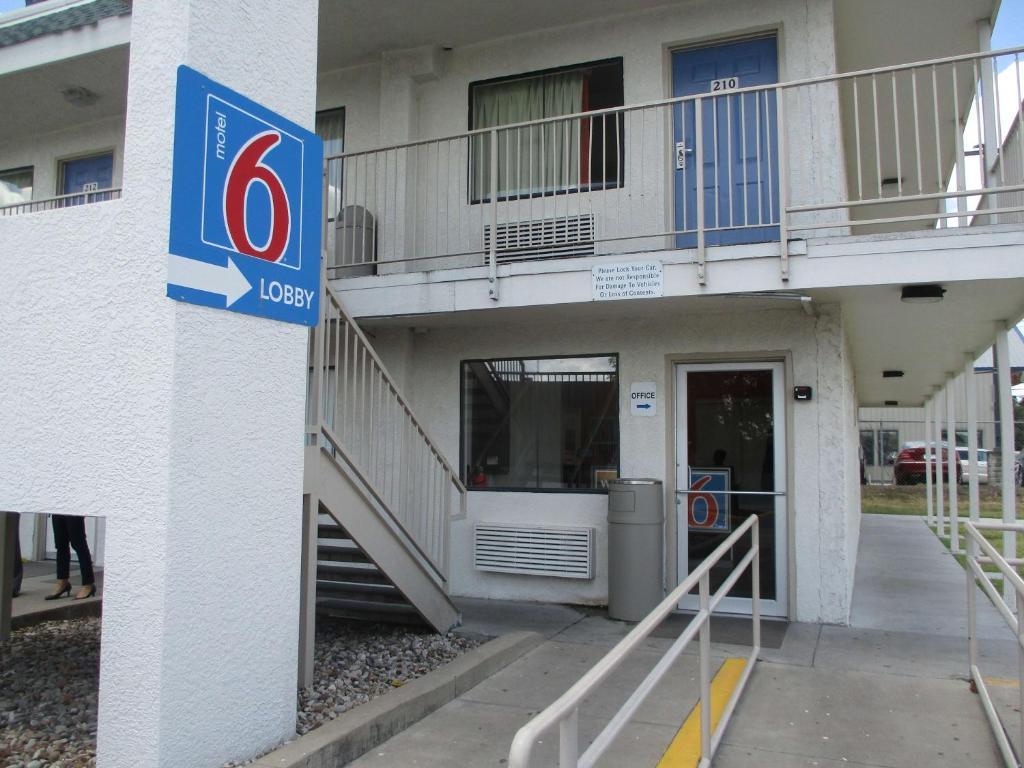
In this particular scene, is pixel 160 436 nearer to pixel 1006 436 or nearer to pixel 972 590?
pixel 972 590

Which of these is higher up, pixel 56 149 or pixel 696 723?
pixel 56 149

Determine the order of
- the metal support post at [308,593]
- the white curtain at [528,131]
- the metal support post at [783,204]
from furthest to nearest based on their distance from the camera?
1. the white curtain at [528,131]
2. the metal support post at [783,204]
3. the metal support post at [308,593]

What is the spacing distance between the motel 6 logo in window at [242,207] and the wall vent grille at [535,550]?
429 centimetres

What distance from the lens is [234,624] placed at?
11.6ft

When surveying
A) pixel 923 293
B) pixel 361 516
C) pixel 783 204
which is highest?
pixel 783 204

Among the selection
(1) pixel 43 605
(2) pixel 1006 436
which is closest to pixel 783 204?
(2) pixel 1006 436

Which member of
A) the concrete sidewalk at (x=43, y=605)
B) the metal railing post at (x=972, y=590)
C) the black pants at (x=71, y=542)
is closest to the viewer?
the metal railing post at (x=972, y=590)

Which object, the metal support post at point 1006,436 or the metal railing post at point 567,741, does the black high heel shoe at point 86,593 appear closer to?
the metal railing post at point 567,741

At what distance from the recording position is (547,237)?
8.05 metres

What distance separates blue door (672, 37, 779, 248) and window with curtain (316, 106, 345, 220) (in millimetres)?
3836

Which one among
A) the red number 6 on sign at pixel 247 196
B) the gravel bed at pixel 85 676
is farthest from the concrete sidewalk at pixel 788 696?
the red number 6 on sign at pixel 247 196

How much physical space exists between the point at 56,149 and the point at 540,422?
7.92 metres

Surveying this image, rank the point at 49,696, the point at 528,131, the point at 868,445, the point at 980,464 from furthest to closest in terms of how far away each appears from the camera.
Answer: the point at 868,445 → the point at 980,464 → the point at 528,131 → the point at 49,696

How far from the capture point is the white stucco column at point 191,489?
3.18 metres
